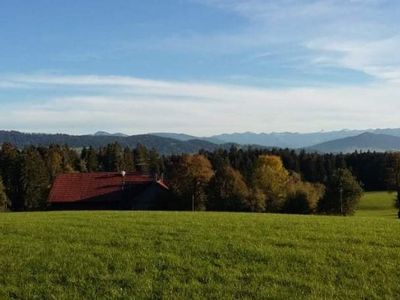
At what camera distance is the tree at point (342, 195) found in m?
85.6

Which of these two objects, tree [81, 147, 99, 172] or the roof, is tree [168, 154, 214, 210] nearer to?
the roof

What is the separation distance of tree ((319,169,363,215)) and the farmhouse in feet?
79.8

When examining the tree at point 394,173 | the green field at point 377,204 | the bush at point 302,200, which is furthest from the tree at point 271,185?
the tree at point 394,173

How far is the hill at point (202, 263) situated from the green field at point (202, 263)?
24 mm

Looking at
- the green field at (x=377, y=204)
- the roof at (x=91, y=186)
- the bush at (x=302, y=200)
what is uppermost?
the roof at (x=91, y=186)

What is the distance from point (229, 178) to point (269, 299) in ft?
251

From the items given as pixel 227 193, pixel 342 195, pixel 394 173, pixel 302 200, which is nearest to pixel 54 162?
pixel 227 193

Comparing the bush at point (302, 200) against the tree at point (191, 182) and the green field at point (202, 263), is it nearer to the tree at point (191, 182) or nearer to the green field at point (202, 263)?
the tree at point (191, 182)

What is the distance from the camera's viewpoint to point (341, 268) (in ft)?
46.6

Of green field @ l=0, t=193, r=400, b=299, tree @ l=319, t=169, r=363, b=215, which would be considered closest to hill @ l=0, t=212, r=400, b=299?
green field @ l=0, t=193, r=400, b=299

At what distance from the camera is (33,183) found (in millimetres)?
107625

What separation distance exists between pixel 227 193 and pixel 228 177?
250 centimetres

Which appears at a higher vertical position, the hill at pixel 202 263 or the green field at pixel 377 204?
the hill at pixel 202 263

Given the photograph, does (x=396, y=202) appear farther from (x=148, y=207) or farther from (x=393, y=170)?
(x=148, y=207)
